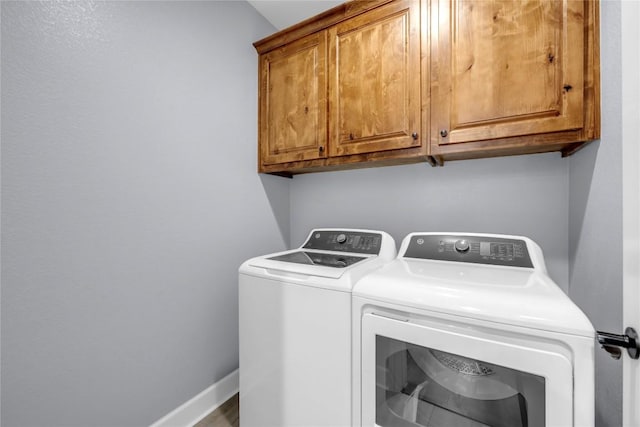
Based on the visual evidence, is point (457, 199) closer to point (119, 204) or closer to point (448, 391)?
point (448, 391)

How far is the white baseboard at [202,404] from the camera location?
134cm

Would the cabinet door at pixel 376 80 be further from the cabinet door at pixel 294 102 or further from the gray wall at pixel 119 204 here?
the gray wall at pixel 119 204

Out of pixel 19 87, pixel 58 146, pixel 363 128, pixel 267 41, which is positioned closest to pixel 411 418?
pixel 363 128

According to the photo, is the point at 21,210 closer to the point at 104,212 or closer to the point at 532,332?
the point at 104,212

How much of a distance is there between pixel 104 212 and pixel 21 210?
0.23m

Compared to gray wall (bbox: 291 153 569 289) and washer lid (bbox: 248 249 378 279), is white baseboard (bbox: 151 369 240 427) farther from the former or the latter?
gray wall (bbox: 291 153 569 289)

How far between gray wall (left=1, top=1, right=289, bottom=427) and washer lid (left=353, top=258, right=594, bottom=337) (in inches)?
39.9

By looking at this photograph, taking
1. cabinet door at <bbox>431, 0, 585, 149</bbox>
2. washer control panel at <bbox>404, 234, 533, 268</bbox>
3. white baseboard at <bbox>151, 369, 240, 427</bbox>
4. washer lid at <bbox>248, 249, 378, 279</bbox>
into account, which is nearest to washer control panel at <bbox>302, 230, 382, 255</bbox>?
washer lid at <bbox>248, 249, 378, 279</bbox>

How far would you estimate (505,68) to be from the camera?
111cm

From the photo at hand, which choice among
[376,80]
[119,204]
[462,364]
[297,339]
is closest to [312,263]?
[297,339]

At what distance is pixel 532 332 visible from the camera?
0.70 metres

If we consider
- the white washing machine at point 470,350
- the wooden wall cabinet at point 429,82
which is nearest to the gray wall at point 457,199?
the wooden wall cabinet at point 429,82

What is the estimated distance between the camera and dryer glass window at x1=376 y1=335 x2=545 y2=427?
76 cm

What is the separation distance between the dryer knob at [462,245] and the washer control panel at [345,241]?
39 centimetres
